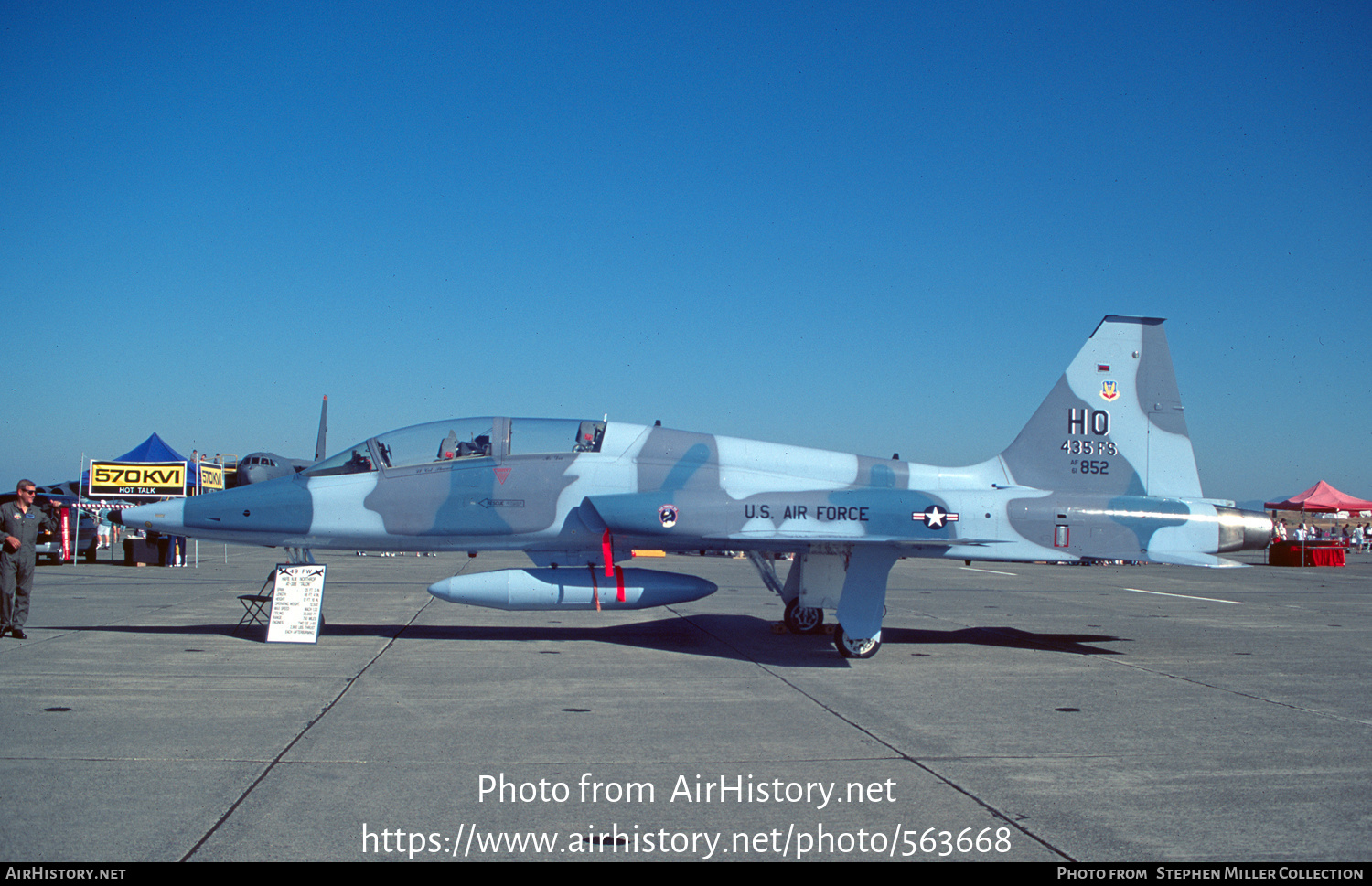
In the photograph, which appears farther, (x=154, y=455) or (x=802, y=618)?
(x=154, y=455)

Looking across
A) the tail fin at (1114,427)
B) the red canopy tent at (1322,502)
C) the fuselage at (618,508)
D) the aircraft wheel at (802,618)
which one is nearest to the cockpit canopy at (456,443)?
the fuselage at (618,508)

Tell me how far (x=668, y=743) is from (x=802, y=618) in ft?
20.5

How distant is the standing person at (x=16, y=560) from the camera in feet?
33.3

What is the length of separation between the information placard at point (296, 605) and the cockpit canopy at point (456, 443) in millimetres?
1176

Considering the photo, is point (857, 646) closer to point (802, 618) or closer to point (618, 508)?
→ point (802, 618)

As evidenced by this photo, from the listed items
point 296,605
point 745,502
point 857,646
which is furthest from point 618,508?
point 296,605

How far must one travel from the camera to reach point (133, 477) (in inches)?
939

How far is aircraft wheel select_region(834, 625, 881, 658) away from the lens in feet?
33.1

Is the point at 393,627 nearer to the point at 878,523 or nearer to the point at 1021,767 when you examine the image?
the point at 878,523

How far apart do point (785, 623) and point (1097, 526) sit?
Answer: 4.02 metres

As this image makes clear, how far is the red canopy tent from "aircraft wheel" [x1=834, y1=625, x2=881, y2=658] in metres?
37.8

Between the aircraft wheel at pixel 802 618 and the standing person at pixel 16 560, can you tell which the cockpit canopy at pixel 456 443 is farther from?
the aircraft wheel at pixel 802 618

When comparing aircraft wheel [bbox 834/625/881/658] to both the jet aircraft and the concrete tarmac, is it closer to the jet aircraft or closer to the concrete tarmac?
the concrete tarmac

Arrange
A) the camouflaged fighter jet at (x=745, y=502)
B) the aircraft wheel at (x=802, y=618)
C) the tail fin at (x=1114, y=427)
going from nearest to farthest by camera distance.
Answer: the camouflaged fighter jet at (x=745, y=502) < the tail fin at (x=1114, y=427) < the aircraft wheel at (x=802, y=618)
